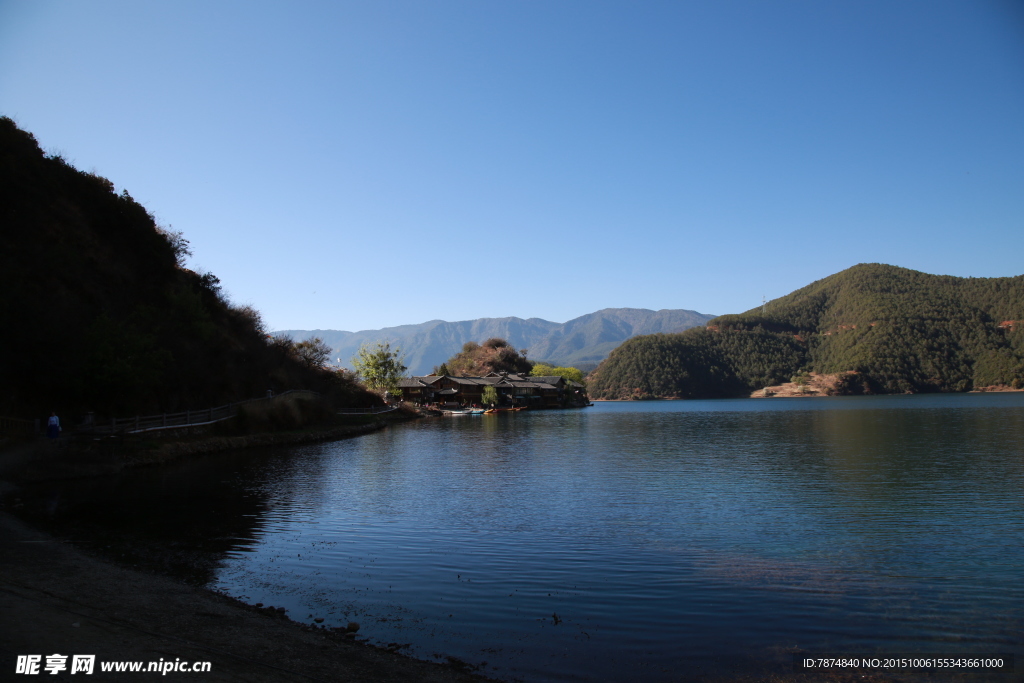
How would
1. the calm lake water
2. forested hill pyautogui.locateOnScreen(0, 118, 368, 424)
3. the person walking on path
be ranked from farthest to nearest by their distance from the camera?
forested hill pyautogui.locateOnScreen(0, 118, 368, 424)
the person walking on path
the calm lake water

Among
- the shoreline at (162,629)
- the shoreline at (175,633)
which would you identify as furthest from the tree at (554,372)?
the shoreline at (175,633)

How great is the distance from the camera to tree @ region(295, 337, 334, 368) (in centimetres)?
7203

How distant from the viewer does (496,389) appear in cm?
12888

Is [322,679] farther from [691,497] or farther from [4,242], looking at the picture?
[4,242]

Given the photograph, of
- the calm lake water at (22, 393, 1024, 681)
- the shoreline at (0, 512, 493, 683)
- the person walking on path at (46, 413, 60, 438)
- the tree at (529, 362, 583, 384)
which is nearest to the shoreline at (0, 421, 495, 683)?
the shoreline at (0, 512, 493, 683)

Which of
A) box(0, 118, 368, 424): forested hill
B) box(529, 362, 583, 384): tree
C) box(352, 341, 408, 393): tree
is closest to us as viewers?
box(0, 118, 368, 424): forested hill

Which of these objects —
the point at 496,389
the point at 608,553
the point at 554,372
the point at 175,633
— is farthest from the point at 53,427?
the point at 554,372

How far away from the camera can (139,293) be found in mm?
43375

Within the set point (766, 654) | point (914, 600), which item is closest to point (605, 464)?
point (914, 600)

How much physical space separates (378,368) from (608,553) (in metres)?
93.9

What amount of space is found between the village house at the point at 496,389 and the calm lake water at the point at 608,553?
291 feet

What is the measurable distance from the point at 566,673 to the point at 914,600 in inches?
294

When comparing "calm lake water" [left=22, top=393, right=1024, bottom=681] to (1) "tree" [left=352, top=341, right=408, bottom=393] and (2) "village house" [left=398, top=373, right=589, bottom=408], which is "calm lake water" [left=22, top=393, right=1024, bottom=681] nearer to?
(1) "tree" [left=352, top=341, right=408, bottom=393]

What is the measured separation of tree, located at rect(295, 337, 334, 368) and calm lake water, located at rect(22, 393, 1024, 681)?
41348 millimetres
